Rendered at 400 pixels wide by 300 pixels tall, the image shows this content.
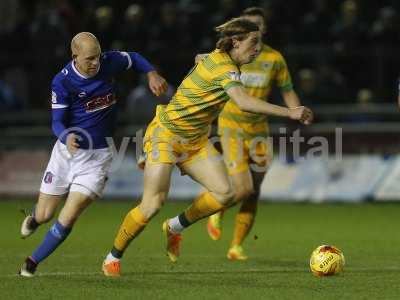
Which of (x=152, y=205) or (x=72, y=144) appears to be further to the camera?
(x=152, y=205)

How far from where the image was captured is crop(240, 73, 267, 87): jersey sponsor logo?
12.5 metres

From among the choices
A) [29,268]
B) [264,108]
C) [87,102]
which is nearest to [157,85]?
[87,102]

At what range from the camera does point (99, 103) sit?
10.6 meters

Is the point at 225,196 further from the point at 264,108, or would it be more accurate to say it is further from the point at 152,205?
the point at 264,108

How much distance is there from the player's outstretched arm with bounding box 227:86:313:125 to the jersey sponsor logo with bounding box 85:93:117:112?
1.24 metres

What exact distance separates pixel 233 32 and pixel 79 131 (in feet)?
5.51

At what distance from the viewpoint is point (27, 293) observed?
30.3 feet

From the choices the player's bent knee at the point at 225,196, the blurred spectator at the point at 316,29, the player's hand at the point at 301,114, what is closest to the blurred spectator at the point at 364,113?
the blurred spectator at the point at 316,29

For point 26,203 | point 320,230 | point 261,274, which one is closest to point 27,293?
point 261,274

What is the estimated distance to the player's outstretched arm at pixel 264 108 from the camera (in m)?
9.25

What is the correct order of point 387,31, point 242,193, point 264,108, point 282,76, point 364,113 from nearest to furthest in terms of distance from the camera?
point 264,108, point 242,193, point 282,76, point 364,113, point 387,31

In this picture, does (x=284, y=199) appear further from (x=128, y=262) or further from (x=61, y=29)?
(x=128, y=262)

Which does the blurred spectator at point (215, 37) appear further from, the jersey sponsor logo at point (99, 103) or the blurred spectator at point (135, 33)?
the jersey sponsor logo at point (99, 103)

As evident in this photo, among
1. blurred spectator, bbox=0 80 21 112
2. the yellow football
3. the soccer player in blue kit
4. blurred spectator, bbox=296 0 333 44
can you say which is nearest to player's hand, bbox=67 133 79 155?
the soccer player in blue kit
